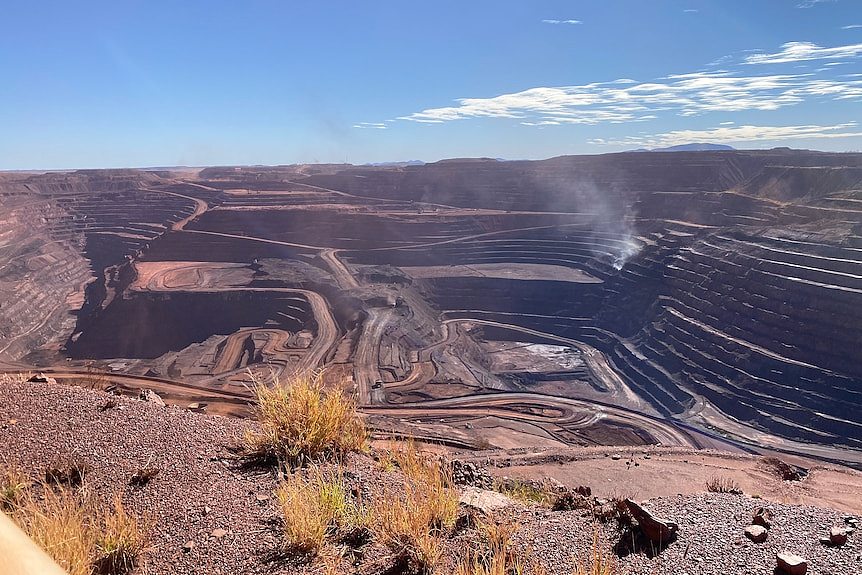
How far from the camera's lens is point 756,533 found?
4.27 m

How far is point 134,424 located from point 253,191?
78935 millimetres

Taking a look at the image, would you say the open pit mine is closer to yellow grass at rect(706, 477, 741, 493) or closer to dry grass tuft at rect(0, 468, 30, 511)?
dry grass tuft at rect(0, 468, 30, 511)

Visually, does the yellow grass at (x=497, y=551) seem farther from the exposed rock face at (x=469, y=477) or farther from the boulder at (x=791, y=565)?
the exposed rock face at (x=469, y=477)

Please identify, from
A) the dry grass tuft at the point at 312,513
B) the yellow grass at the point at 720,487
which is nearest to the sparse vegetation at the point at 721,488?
the yellow grass at the point at 720,487

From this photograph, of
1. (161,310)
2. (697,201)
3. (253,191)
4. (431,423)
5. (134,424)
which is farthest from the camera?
(253,191)

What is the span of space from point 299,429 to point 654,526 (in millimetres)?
3337

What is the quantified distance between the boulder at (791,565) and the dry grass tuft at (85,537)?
452 cm

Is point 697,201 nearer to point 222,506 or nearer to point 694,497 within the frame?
point 694,497

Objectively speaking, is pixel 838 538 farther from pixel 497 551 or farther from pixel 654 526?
pixel 497 551

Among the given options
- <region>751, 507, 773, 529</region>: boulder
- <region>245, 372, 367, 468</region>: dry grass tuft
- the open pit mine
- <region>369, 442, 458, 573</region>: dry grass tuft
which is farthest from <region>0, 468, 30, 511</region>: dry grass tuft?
<region>751, 507, 773, 529</region>: boulder

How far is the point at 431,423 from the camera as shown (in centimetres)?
2331

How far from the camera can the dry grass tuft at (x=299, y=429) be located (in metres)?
5.15

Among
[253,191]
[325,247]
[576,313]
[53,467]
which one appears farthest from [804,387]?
[253,191]

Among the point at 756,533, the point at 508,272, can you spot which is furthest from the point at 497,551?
the point at 508,272
